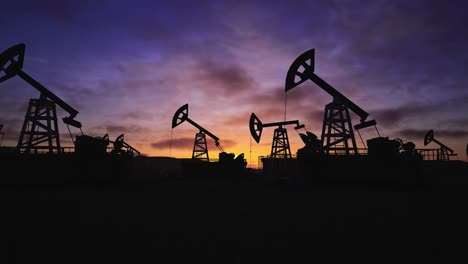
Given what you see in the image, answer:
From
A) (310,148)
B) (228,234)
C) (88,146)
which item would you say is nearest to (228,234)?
(228,234)

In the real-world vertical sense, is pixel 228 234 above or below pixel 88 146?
below

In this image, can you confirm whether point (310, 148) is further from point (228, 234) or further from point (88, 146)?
point (88, 146)

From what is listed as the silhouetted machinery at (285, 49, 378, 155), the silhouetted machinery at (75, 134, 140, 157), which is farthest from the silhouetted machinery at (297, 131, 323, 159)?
the silhouetted machinery at (75, 134, 140, 157)

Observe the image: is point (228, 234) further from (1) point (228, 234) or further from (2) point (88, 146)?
(2) point (88, 146)

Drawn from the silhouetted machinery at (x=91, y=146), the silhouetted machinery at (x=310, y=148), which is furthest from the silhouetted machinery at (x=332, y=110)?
the silhouetted machinery at (x=91, y=146)

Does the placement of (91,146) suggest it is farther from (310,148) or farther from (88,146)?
(310,148)

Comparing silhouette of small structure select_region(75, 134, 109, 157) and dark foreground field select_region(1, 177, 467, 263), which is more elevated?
silhouette of small structure select_region(75, 134, 109, 157)

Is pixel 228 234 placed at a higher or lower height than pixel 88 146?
lower

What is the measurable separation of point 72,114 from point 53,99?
2293 millimetres

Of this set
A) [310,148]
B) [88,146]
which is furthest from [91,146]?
[310,148]

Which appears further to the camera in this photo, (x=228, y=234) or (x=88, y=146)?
(x=88, y=146)

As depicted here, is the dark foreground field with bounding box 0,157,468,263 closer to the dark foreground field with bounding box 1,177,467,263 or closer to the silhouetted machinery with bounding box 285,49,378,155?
the dark foreground field with bounding box 1,177,467,263

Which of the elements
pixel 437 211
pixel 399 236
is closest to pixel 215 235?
pixel 399 236

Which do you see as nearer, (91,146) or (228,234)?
(228,234)
